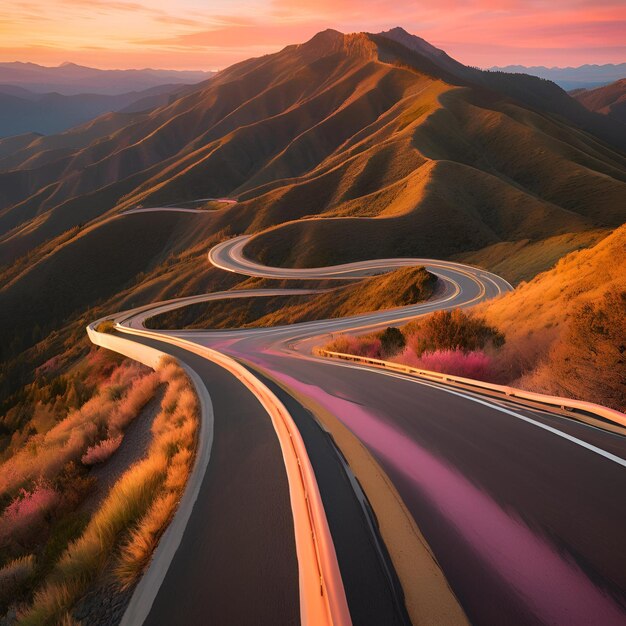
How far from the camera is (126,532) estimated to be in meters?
5.86

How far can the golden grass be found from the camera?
4.80 metres

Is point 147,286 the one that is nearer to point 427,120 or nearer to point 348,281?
point 348,281

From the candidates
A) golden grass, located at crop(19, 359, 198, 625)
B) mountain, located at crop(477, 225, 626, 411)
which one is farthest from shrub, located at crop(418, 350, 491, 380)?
golden grass, located at crop(19, 359, 198, 625)

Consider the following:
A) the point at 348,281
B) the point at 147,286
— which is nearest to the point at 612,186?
the point at 348,281

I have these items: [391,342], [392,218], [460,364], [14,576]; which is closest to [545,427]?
[460,364]

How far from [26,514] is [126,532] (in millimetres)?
5342

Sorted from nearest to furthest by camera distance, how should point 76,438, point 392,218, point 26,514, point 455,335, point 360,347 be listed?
point 26,514 < point 76,438 < point 455,335 < point 360,347 < point 392,218

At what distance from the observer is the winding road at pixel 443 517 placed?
12.5 ft

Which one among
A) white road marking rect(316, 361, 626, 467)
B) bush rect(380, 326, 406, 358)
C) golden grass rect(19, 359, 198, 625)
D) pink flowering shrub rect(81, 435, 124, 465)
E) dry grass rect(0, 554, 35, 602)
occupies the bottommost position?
bush rect(380, 326, 406, 358)

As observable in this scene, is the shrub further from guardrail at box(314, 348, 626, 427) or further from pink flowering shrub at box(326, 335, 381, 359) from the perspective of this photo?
pink flowering shrub at box(326, 335, 381, 359)

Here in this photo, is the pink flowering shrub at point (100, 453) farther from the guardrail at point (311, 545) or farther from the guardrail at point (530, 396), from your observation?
the guardrail at point (530, 396)

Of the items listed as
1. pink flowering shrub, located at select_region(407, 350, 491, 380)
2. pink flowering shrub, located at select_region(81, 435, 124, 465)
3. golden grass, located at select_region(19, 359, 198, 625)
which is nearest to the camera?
golden grass, located at select_region(19, 359, 198, 625)

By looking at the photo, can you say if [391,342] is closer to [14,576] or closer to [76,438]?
[76,438]

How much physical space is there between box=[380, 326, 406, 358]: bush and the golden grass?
13.7 meters
